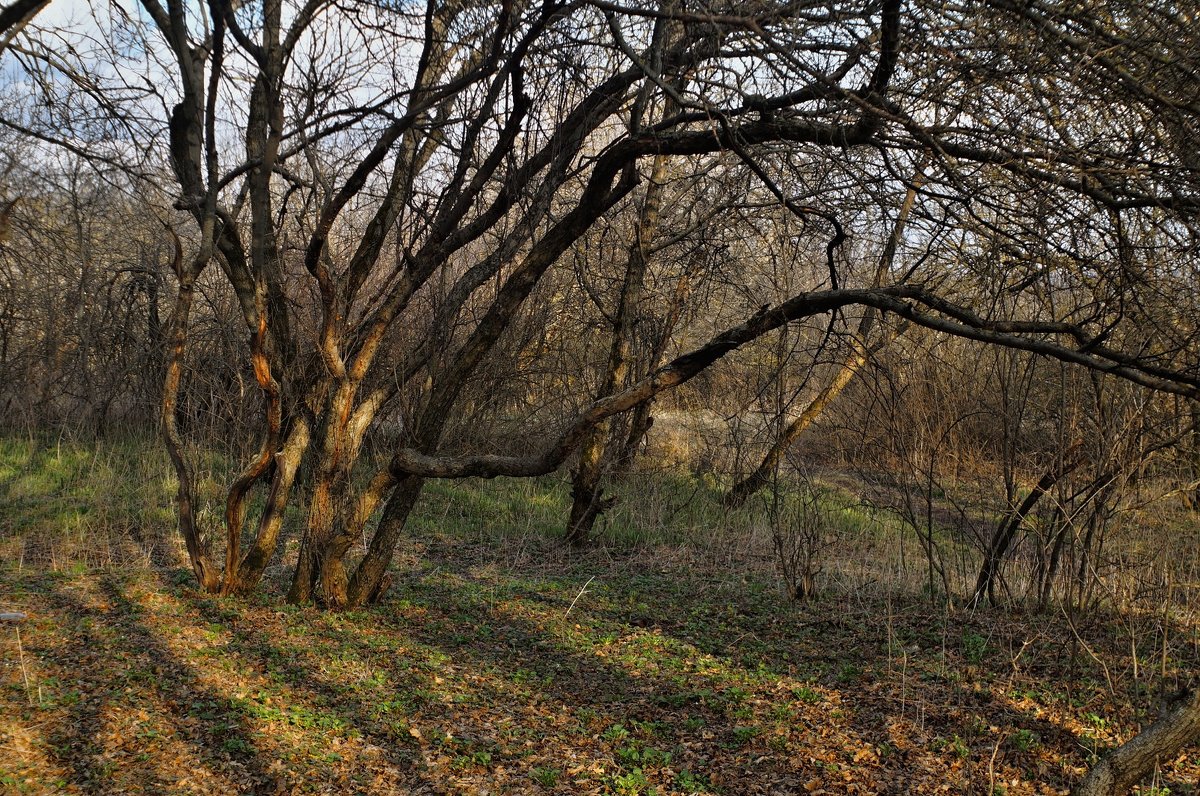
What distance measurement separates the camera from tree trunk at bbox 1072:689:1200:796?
322 cm

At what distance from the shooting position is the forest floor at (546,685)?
398 cm

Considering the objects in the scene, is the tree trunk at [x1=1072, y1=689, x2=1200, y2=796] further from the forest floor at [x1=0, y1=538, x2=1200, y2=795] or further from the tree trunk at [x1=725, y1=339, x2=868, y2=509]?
the tree trunk at [x1=725, y1=339, x2=868, y2=509]

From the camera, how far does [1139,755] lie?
3.22 metres

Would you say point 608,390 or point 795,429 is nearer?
point 608,390

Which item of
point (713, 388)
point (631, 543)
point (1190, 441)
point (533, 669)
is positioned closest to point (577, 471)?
point (631, 543)

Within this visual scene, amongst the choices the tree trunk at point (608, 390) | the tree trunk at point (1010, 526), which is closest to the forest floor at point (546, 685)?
the tree trunk at point (1010, 526)

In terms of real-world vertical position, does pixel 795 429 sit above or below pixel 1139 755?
above

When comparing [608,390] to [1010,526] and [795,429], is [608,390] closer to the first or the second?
[795,429]

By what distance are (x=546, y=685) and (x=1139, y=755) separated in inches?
119

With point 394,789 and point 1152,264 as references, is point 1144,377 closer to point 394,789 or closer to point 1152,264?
point 1152,264

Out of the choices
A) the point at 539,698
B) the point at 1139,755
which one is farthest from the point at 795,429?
the point at 1139,755

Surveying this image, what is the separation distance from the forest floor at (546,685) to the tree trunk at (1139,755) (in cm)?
36

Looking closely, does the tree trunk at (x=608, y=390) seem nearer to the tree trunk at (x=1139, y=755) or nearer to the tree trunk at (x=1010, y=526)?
the tree trunk at (x=1010, y=526)

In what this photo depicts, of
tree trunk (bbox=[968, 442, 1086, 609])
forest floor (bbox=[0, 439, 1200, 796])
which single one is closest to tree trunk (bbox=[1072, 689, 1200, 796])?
forest floor (bbox=[0, 439, 1200, 796])
